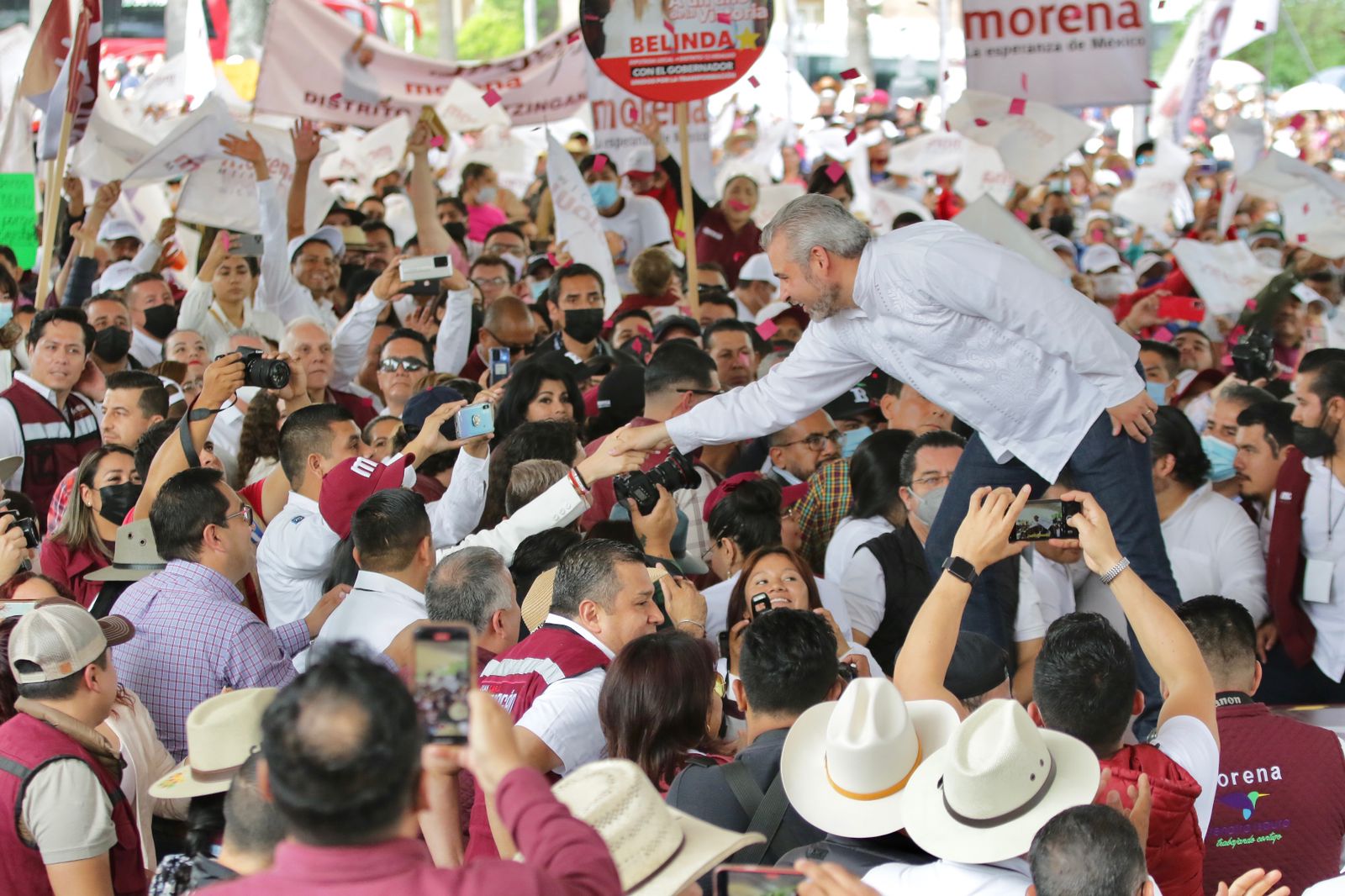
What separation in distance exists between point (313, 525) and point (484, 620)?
48.0 inches

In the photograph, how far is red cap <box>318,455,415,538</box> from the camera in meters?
5.11

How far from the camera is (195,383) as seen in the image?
6934 mm

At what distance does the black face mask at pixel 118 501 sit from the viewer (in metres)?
5.36

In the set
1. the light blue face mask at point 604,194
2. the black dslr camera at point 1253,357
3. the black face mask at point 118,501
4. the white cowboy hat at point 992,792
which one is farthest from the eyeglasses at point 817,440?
the light blue face mask at point 604,194

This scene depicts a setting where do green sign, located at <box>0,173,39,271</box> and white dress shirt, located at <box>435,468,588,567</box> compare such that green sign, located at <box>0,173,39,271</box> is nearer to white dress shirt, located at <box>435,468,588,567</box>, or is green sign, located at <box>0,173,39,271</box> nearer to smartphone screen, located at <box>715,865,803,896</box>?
white dress shirt, located at <box>435,468,588,567</box>

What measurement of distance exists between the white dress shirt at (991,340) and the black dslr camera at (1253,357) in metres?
3.50

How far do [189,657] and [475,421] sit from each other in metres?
1.41

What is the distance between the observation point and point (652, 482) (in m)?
5.13

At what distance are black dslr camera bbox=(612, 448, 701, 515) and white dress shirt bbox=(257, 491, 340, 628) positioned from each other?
0.99 m

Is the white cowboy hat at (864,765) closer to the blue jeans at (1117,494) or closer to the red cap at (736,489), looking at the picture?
the blue jeans at (1117,494)

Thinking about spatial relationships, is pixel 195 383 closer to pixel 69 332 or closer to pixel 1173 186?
pixel 69 332

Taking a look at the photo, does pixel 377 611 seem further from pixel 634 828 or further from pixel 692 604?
pixel 634 828

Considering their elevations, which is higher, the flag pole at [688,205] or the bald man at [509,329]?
the flag pole at [688,205]

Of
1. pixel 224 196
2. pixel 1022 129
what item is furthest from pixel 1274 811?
pixel 1022 129
